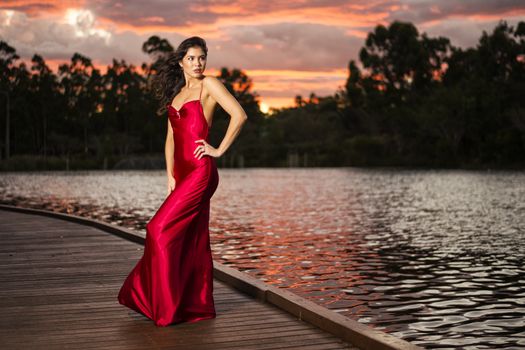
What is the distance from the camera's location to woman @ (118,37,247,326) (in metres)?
5.37

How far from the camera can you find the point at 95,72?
8881cm

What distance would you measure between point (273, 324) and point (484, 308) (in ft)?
9.94

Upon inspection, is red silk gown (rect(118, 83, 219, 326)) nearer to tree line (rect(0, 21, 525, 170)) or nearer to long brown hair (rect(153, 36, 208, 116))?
long brown hair (rect(153, 36, 208, 116))

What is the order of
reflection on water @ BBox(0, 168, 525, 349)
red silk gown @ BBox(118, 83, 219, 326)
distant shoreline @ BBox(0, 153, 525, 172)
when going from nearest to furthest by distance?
red silk gown @ BBox(118, 83, 219, 326) < reflection on water @ BBox(0, 168, 525, 349) < distant shoreline @ BBox(0, 153, 525, 172)

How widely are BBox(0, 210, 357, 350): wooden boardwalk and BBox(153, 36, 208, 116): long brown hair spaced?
1577 millimetres

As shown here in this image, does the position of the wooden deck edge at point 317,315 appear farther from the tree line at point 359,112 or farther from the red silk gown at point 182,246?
the tree line at point 359,112

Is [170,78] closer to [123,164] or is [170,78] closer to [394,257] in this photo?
[394,257]

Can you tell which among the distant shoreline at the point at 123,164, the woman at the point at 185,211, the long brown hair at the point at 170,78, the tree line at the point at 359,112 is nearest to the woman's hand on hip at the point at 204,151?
the woman at the point at 185,211

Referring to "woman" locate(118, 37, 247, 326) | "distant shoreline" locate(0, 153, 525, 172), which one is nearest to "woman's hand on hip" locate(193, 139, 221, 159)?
"woman" locate(118, 37, 247, 326)

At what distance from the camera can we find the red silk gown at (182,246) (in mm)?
5359

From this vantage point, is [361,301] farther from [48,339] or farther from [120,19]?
[120,19]

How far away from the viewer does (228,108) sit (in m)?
5.48

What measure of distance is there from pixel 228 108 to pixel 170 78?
55 centimetres

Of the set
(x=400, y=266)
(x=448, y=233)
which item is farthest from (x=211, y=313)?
(x=448, y=233)
